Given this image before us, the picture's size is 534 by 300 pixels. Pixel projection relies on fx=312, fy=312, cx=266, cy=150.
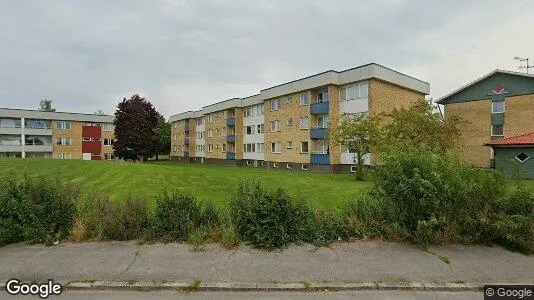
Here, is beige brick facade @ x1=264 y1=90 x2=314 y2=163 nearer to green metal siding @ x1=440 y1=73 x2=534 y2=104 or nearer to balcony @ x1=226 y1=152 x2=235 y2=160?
balcony @ x1=226 y1=152 x2=235 y2=160

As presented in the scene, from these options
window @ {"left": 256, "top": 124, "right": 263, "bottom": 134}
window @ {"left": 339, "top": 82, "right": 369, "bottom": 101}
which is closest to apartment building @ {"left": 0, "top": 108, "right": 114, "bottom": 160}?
window @ {"left": 256, "top": 124, "right": 263, "bottom": 134}

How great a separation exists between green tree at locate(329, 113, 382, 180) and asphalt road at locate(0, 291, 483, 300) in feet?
52.7

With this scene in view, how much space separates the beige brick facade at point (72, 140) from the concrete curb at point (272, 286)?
5930cm

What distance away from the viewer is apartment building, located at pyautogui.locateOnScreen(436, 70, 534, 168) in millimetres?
25562

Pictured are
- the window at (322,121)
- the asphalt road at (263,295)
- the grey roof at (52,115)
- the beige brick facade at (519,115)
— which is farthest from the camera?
the grey roof at (52,115)

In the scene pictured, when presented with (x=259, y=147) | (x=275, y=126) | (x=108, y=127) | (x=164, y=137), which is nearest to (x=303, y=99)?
(x=275, y=126)

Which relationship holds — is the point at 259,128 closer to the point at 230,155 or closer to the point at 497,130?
the point at 230,155

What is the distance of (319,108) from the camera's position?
31719mm

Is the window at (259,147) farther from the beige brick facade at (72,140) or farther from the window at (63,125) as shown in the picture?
the window at (63,125)

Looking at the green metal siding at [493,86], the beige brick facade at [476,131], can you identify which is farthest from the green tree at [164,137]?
the beige brick facade at [476,131]

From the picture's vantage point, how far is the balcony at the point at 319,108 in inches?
1226

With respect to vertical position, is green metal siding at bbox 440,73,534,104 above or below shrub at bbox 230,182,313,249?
above

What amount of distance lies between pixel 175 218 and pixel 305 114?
1104 inches

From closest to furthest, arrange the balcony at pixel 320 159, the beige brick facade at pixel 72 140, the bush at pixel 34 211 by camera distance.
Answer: the bush at pixel 34 211 < the balcony at pixel 320 159 < the beige brick facade at pixel 72 140
